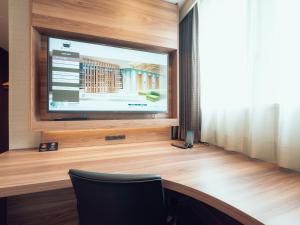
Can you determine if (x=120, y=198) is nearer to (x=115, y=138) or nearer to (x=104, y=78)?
(x=115, y=138)

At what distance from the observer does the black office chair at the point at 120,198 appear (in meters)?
0.69

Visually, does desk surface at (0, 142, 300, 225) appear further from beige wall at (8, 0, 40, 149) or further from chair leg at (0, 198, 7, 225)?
chair leg at (0, 198, 7, 225)

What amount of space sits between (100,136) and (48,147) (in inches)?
15.9

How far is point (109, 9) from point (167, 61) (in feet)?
2.25

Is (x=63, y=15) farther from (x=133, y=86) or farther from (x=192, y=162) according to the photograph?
(x=192, y=162)

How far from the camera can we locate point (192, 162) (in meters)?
1.13

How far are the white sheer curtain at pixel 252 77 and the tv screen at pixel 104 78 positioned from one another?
1.43 ft

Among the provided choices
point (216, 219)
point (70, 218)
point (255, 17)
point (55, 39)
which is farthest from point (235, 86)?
point (70, 218)

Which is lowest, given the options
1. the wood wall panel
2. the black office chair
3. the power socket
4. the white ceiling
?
the black office chair

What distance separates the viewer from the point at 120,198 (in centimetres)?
71

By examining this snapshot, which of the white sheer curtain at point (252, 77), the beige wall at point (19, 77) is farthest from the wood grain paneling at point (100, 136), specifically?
the white sheer curtain at point (252, 77)

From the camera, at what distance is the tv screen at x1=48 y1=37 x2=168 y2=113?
4.47 feet

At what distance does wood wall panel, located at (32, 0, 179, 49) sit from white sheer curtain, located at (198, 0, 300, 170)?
324mm

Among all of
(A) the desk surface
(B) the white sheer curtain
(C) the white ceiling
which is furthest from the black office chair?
(C) the white ceiling
